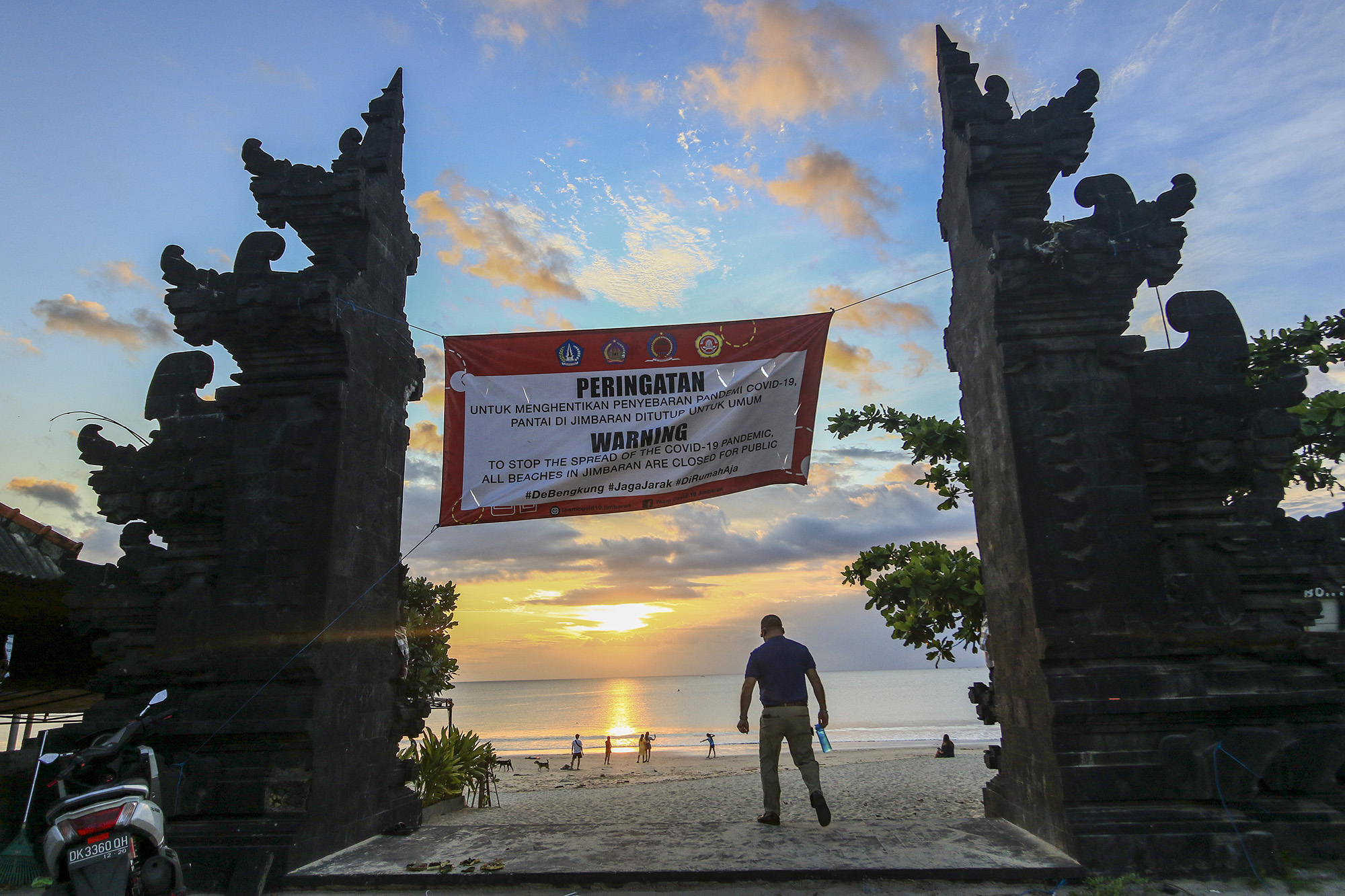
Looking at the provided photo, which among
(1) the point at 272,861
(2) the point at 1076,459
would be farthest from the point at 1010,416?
(1) the point at 272,861

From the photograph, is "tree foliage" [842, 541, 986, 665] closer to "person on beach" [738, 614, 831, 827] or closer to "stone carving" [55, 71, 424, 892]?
"person on beach" [738, 614, 831, 827]

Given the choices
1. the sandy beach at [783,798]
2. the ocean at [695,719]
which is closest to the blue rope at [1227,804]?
the sandy beach at [783,798]

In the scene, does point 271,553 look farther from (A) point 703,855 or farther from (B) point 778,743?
(B) point 778,743

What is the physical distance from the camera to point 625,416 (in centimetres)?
762

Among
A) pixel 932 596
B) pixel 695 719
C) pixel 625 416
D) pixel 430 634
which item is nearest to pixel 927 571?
pixel 932 596

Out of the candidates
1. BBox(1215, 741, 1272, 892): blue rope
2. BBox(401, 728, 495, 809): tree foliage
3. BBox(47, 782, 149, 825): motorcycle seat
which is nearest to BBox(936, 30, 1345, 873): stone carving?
BBox(1215, 741, 1272, 892): blue rope

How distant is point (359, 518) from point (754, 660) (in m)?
3.85

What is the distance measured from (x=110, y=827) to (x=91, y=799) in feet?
0.91

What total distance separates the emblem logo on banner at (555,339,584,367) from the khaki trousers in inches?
149

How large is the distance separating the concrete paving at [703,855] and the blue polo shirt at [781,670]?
106 centimetres

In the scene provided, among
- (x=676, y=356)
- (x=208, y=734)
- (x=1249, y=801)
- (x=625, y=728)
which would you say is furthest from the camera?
(x=625, y=728)

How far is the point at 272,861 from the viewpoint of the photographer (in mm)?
5688

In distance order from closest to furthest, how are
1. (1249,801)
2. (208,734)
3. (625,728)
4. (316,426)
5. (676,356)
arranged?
(1249,801)
(208,734)
(316,426)
(676,356)
(625,728)

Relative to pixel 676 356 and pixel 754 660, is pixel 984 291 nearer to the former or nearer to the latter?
pixel 676 356
